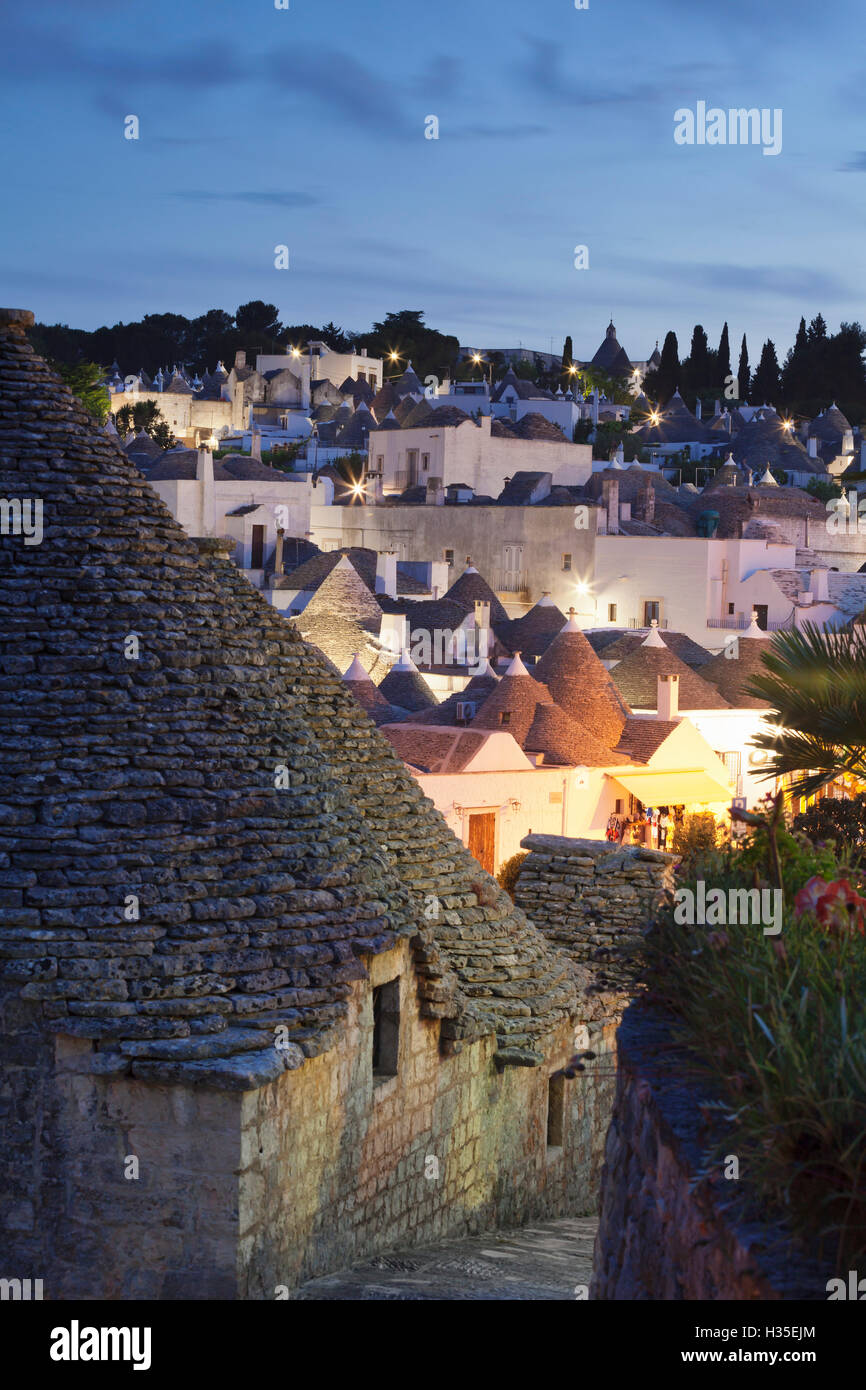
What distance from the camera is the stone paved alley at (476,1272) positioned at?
1125cm

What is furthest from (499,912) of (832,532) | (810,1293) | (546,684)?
(832,532)

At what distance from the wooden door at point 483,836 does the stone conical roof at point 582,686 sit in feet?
18.1

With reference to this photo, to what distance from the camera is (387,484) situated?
84.8 m

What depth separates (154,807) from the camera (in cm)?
1116

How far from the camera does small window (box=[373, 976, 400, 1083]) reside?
12711 mm

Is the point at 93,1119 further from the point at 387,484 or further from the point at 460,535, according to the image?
the point at 387,484

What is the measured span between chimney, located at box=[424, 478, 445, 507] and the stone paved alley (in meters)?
62.0

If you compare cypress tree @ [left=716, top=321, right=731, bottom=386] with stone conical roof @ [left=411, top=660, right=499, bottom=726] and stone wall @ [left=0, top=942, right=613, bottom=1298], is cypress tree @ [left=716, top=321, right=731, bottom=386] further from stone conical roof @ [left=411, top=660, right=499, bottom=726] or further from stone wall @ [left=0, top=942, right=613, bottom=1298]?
stone wall @ [left=0, top=942, right=613, bottom=1298]

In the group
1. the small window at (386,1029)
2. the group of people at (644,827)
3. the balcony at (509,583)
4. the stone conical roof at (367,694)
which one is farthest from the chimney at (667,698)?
the balcony at (509,583)

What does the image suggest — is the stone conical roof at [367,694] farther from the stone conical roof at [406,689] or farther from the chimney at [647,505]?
the chimney at [647,505]

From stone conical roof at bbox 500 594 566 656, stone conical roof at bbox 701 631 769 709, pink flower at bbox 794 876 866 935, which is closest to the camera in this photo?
pink flower at bbox 794 876 866 935

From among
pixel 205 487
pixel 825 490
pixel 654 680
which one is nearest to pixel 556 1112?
pixel 654 680

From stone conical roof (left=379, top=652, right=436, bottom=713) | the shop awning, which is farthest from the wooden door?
stone conical roof (left=379, top=652, right=436, bottom=713)
